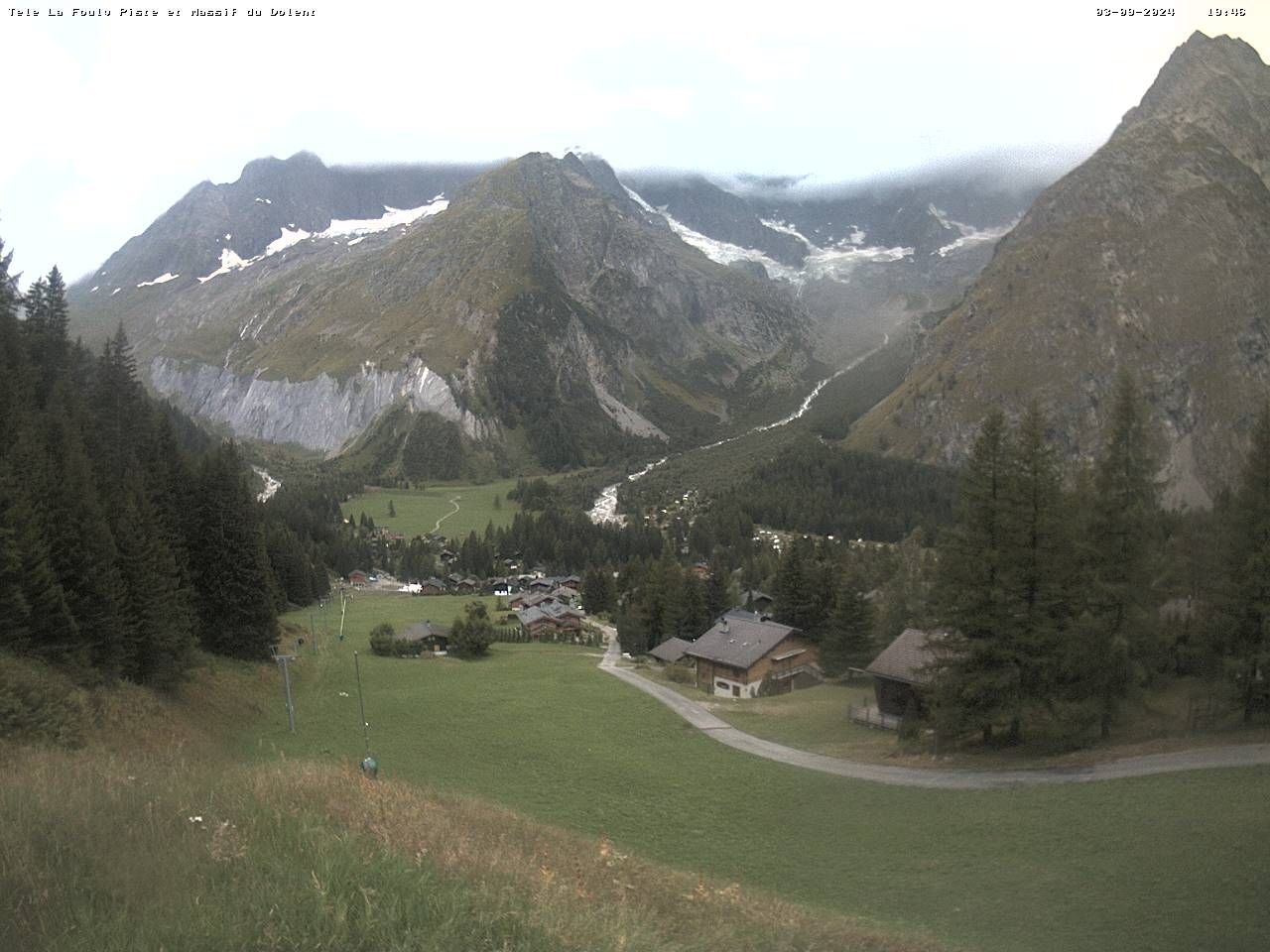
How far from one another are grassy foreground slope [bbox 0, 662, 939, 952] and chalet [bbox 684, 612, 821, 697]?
1667 inches

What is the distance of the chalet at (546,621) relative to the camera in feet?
280

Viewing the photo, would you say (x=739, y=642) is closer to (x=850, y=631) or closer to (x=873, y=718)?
(x=850, y=631)

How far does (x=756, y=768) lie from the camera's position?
1224 inches

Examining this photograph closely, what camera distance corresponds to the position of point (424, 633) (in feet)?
233

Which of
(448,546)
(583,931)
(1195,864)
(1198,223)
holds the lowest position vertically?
(448,546)

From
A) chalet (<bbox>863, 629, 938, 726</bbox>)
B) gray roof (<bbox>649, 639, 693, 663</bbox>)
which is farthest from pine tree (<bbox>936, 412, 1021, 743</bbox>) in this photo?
gray roof (<bbox>649, 639, 693, 663</bbox>)

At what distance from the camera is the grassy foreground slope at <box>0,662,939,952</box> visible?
5.62 metres

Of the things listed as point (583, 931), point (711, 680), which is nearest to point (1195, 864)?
point (583, 931)

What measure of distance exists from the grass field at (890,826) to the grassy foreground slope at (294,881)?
4.90 metres

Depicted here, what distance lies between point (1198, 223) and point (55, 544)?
226m

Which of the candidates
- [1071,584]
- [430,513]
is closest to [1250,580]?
[1071,584]

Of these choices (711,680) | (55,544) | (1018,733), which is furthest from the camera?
(711,680)

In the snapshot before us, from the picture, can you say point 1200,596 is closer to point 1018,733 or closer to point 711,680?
point 1018,733

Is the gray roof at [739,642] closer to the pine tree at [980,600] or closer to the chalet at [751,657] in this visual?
the chalet at [751,657]
